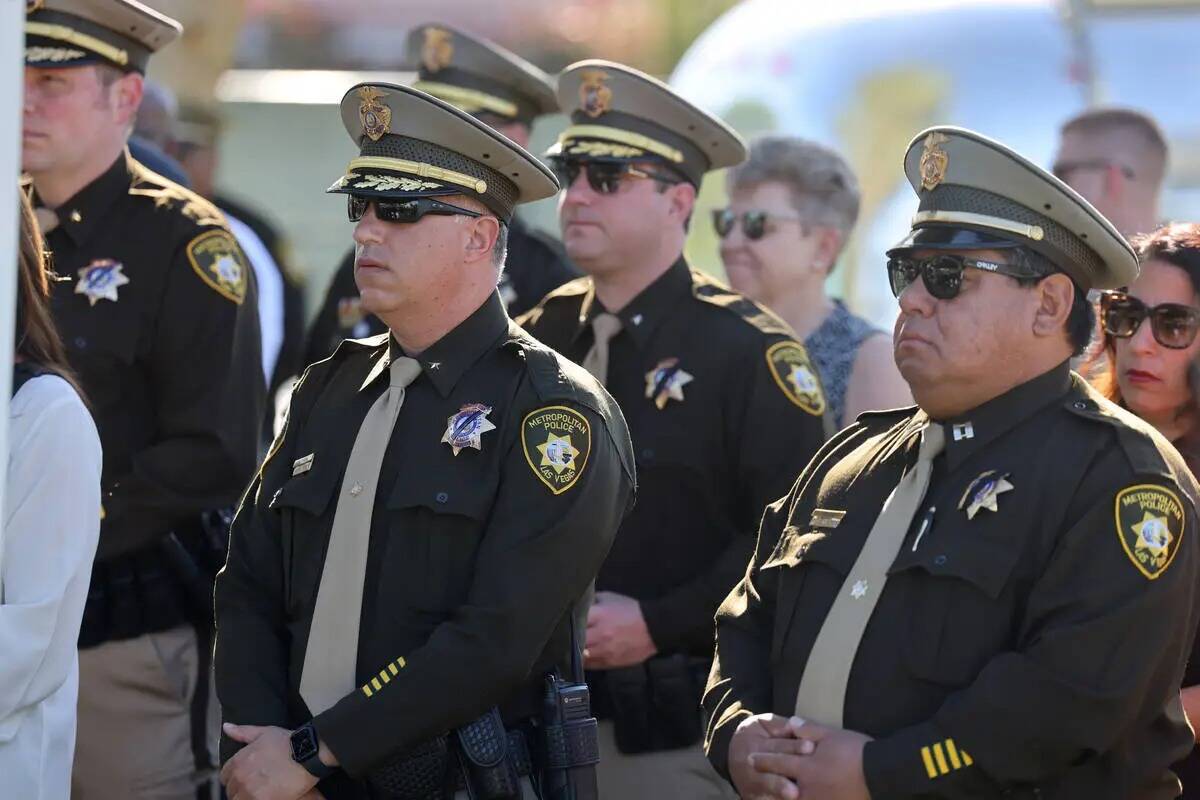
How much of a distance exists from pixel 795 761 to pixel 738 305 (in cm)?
190

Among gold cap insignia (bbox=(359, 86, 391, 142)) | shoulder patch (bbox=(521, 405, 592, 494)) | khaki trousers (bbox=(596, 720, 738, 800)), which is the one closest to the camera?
shoulder patch (bbox=(521, 405, 592, 494))

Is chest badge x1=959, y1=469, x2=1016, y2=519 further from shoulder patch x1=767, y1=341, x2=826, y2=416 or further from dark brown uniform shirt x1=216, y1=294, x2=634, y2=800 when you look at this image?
shoulder patch x1=767, y1=341, x2=826, y2=416

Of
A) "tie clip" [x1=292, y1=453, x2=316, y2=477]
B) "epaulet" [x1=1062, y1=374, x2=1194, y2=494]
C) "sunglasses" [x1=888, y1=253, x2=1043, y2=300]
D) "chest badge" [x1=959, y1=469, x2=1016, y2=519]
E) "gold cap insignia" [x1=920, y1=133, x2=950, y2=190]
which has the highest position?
"gold cap insignia" [x1=920, y1=133, x2=950, y2=190]

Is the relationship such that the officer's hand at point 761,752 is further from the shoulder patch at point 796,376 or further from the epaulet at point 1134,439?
the shoulder patch at point 796,376

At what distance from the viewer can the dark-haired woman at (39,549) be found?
146 inches

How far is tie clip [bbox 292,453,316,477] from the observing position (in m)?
4.18

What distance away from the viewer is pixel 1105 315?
4.55m

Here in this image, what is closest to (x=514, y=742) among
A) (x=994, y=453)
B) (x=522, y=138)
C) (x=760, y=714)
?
(x=760, y=714)

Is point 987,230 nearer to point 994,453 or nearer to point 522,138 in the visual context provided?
point 994,453

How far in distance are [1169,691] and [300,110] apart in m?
9.65

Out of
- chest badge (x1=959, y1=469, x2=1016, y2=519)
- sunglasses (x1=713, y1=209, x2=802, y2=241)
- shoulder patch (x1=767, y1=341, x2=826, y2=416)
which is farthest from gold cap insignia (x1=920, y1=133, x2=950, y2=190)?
sunglasses (x1=713, y1=209, x2=802, y2=241)

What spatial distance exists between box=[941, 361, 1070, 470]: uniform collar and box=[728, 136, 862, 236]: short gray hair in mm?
2428

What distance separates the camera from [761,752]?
3770 millimetres

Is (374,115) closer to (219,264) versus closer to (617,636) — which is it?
(219,264)
